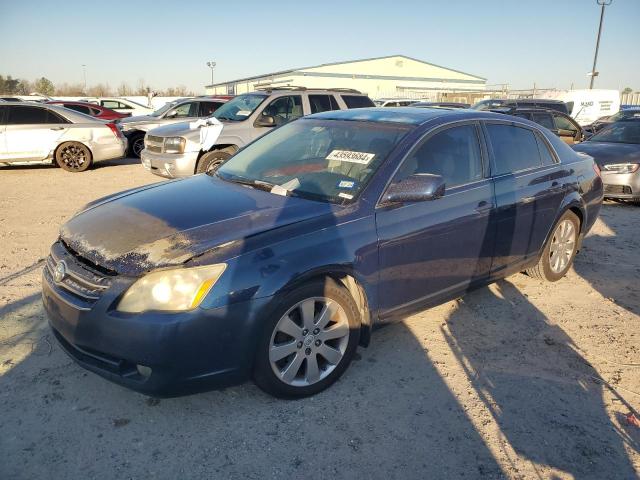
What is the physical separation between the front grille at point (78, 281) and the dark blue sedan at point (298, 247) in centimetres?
1

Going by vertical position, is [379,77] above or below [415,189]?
above

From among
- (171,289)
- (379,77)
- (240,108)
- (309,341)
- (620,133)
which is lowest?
(309,341)

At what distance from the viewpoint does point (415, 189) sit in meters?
3.20

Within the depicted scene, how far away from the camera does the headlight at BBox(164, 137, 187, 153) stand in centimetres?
862

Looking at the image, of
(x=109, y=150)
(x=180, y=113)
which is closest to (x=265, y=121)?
(x=109, y=150)

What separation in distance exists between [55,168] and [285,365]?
11.4 metres

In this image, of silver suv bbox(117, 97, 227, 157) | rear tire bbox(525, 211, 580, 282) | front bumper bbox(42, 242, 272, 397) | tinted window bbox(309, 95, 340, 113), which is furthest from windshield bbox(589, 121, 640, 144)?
front bumper bbox(42, 242, 272, 397)

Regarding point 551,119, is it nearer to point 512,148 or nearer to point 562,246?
point 562,246

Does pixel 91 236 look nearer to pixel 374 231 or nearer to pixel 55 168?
pixel 374 231

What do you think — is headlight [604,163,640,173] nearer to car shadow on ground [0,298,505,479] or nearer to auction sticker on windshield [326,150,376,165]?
auction sticker on windshield [326,150,376,165]

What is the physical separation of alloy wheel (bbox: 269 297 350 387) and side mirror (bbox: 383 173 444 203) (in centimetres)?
79

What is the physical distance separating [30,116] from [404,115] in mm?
10028

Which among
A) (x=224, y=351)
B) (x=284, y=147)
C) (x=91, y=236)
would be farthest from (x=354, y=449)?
(x=284, y=147)

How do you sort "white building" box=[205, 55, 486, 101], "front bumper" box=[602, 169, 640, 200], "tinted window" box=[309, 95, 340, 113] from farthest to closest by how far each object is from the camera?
"white building" box=[205, 55, 486, 101]
"tinted window" box=[309, 95, 340, 113]
"front bumper" box=[602, 169, 640, 200]
